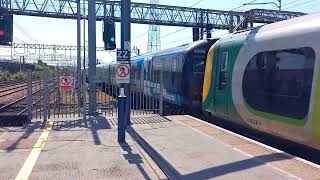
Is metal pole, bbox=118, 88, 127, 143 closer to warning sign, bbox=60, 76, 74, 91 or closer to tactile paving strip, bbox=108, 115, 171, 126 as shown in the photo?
tactile paving strip, bbox=108, 115, 171, 126

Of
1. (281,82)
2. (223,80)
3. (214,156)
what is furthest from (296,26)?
(223,80)

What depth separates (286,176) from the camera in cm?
761

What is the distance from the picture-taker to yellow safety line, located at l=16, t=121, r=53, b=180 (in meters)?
8.35

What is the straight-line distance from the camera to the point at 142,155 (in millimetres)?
10117

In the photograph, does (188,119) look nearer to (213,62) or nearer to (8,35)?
(213,62)

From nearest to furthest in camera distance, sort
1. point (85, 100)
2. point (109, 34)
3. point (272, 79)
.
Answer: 1. point (272, 79)
2. point (85, 100)
3. point (109, 34)

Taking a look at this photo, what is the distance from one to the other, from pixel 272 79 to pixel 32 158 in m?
5.26

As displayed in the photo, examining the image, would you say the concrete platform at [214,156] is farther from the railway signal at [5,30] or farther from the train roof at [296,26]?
the railway signal at [5,30]

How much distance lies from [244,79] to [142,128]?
11.1ft

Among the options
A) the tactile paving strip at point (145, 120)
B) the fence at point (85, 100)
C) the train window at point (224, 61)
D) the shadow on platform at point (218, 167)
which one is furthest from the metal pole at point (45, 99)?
the shadow on platform at point (218, 167)

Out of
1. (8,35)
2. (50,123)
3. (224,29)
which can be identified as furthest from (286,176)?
(224,29)

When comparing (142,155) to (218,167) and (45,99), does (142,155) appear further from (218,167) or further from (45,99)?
(45,99)

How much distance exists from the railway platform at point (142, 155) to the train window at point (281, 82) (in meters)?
0.90

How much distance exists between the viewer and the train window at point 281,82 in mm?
9227
